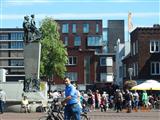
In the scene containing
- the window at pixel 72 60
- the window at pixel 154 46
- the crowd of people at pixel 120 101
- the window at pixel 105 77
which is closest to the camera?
the crowd of people at pixel 120 101

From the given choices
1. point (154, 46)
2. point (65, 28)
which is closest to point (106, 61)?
point (65, 28)

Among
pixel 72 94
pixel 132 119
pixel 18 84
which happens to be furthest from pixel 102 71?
pixel 72 94

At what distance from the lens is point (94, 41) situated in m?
128

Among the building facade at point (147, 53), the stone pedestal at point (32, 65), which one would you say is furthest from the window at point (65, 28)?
the stone pedestal at point (32, 65)

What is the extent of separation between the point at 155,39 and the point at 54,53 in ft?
46.9

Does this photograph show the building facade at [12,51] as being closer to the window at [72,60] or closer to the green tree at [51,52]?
the window at [72,60]

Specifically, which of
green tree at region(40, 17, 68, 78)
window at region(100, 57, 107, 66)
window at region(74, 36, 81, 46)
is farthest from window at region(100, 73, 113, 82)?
green tree at region(40, 17, 68, 78)

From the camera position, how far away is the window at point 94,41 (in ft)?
419

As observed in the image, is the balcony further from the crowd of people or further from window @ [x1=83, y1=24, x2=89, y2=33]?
the crowd of people

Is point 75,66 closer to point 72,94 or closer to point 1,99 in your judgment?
point 1,99

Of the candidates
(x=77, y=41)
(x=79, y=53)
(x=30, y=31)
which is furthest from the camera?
(x=77, y=41)

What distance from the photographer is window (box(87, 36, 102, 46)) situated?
127812 mm

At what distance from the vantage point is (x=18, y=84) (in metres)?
39.8

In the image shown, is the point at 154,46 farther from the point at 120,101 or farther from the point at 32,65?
the point at 32,65
